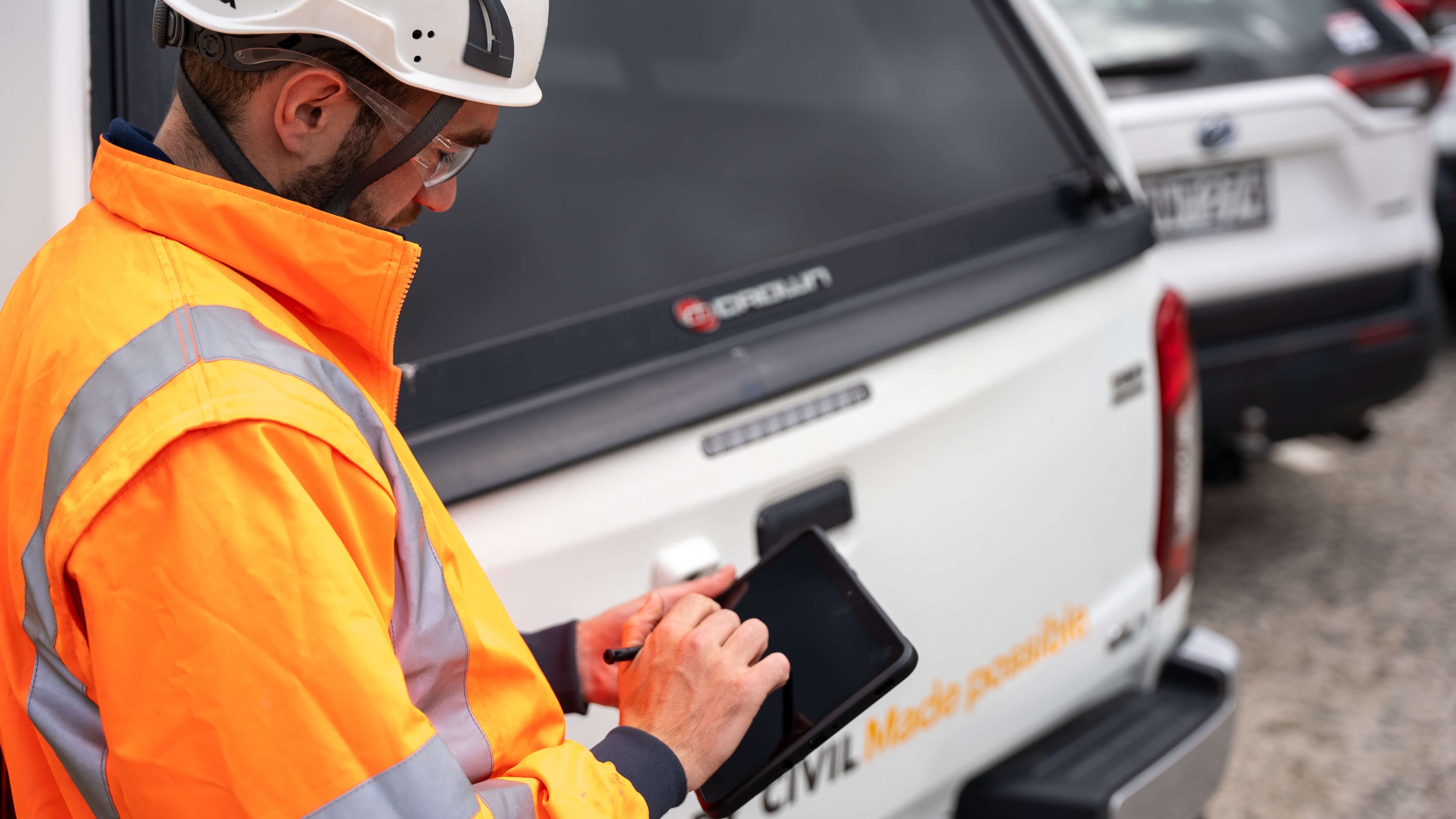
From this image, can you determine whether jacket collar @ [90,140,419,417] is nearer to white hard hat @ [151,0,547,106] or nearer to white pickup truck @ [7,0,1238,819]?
white hard hat @ [151,0,547,106]

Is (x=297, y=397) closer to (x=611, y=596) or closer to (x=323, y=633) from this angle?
(x=323, y=633)

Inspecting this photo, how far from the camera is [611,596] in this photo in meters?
1.62

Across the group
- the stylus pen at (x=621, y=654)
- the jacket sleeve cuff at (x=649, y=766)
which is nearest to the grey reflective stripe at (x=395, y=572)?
the jacket sleeve cuff at (x=649, y=766)

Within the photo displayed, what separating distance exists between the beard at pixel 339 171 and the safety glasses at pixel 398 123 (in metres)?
0.02

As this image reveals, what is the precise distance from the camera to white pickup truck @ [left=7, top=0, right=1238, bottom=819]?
5.37 feet

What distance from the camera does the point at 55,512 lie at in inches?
38.1

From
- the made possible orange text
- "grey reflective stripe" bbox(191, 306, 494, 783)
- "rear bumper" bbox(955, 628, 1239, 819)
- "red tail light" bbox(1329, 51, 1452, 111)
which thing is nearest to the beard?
"grey reflective stripe" bbox(191, 306, 494, 783)

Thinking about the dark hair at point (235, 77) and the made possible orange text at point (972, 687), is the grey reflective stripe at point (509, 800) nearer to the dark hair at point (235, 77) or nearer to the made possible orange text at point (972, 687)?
the dark hair at point (235, 77)

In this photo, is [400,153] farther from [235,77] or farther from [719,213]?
[719,213]

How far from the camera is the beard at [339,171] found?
3.84 feet

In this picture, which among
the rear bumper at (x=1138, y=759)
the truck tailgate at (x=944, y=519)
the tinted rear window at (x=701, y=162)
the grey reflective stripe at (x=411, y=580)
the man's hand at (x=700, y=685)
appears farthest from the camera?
the rear bumper at (x=1138, y=759)

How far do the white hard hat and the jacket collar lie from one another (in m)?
0.13

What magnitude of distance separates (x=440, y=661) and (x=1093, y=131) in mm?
1746

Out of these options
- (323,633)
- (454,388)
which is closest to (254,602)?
(323,633)
